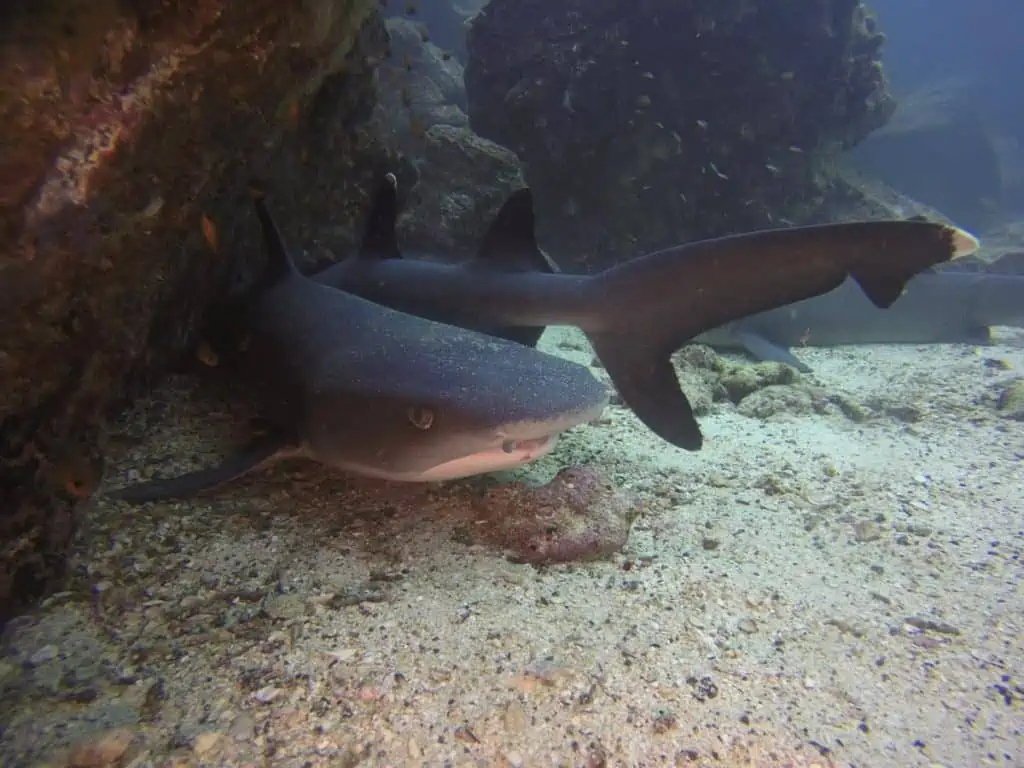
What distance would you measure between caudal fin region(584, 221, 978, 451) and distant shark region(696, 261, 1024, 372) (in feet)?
14.0

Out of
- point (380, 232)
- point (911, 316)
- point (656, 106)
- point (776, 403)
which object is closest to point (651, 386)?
point (776, 403)

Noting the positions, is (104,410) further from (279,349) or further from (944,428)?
(944,428)

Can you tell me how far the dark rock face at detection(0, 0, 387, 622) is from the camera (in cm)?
138

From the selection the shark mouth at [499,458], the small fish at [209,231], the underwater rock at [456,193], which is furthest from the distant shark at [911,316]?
the small fish at [209,231]

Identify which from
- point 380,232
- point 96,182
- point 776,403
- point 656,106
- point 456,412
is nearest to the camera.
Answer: point 96,182

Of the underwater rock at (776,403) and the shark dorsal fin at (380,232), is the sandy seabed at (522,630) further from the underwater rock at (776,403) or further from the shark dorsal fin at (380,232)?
the shark dorsal fin at (380,232)

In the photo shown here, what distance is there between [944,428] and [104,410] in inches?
195

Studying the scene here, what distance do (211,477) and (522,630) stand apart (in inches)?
56.1

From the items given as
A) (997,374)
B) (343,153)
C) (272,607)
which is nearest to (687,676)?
(272,607)

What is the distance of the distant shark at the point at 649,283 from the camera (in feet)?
8.09

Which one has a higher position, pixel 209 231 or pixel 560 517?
pixel 209 231

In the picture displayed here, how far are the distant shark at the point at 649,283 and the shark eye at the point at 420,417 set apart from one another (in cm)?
140

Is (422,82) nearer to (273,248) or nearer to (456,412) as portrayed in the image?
(273,248)

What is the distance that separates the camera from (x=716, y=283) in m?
2.88
